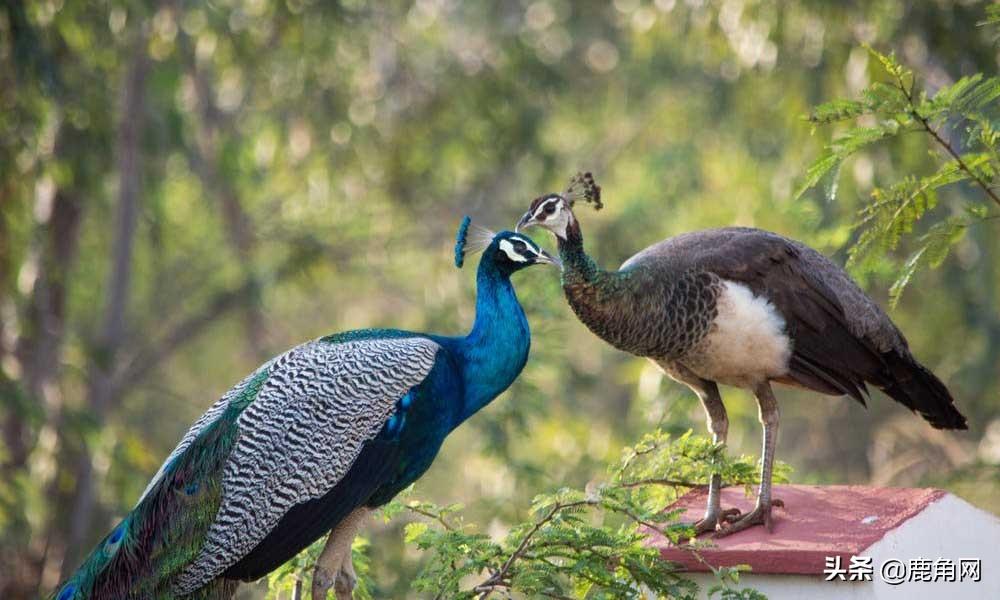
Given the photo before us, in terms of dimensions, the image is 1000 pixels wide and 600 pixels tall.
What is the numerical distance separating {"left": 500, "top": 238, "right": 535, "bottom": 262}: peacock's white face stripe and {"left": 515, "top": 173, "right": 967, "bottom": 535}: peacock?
21 centimetres

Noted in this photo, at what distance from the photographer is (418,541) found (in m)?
4.97

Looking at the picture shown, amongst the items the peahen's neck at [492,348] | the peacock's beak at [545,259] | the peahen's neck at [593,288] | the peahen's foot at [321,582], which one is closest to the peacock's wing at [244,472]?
the peahen's neck at [492,348]

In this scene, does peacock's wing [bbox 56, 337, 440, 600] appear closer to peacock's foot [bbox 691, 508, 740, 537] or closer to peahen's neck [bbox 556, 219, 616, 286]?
peahen's neck [bbox 556, 219, 616, 286]

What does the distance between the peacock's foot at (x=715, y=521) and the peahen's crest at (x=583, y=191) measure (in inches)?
45.5

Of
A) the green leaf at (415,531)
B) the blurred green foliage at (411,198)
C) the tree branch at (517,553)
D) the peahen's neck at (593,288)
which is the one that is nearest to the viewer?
the tree branch at (517,553)

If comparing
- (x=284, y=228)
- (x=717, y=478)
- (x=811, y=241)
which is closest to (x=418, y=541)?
(x=717, y=478)

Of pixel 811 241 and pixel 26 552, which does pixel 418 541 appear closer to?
pixel 811 241

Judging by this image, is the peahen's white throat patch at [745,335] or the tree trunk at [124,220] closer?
the peahen's white throat patch at [745,335]

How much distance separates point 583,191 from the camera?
5688 mm

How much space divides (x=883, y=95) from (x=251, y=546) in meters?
2.42

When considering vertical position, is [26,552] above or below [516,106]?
below

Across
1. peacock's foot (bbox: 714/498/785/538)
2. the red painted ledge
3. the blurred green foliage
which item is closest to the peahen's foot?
the red painted ledge

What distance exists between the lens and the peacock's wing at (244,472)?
481cm

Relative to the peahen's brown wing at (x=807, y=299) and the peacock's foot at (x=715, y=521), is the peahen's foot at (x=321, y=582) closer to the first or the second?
the peacock's foot at (x=715, y=521)
